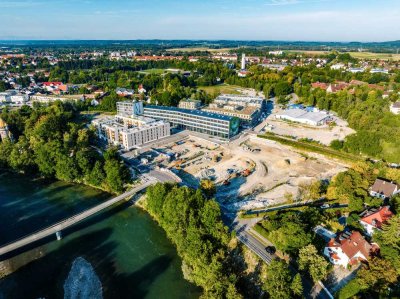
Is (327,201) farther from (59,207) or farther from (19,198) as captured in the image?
(19,198)

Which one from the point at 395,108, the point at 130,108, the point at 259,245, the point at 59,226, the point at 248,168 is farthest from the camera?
the point at 130,108

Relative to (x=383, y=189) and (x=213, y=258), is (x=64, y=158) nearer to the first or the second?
(x=213, y=258)

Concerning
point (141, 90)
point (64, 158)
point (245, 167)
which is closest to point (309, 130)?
point (245, 167)

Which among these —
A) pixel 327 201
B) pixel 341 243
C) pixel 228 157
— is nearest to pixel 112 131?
pixel 228 157

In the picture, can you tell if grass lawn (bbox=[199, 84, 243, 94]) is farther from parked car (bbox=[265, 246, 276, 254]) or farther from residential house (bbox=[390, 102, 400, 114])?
parked car (bbox=[265, 246, 276, 254])

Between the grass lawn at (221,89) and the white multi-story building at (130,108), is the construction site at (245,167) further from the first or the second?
the grass lawn at (221,89)

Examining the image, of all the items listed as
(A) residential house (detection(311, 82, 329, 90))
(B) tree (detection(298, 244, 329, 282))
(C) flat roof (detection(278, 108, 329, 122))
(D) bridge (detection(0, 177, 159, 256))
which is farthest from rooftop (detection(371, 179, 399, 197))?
(A) residential house (detection(311, 82, 329, 90))
